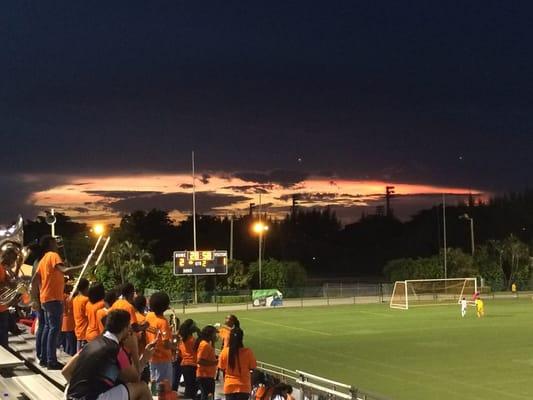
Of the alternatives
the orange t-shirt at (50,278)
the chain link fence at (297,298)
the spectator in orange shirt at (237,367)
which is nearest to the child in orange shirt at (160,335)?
the spectator in orange shirt at (237,367)

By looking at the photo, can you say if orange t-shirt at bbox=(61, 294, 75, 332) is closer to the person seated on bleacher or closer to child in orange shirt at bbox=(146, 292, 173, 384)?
child in orange shirt at bbox=(146, 292, 173, 384)

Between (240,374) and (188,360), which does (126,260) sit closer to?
(188,360)

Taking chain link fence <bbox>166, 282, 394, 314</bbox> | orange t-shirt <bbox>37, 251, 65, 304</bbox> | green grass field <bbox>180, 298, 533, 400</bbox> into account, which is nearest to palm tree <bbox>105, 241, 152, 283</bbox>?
chain link fence <bbox>166, 282, 394, 314</bbox>

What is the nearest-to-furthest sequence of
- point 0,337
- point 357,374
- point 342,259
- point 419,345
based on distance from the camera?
point 0,337, point 357,374, point 419,345, point 342,259

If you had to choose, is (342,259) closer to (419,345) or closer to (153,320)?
(419,345)

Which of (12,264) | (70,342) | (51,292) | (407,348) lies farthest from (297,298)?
(51,292)

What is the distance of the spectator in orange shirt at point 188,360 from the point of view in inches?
416

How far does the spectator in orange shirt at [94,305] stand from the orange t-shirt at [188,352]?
215 centimetres

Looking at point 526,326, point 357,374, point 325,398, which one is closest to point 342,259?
point 526,326

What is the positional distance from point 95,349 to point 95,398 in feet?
0.99

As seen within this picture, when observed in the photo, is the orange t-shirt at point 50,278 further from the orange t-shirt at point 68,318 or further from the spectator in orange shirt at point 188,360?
the spectator in orange shirt at point 188,360

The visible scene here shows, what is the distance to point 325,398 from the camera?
32.0ft

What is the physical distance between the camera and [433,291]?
2255 inches

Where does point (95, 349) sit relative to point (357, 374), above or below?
above
